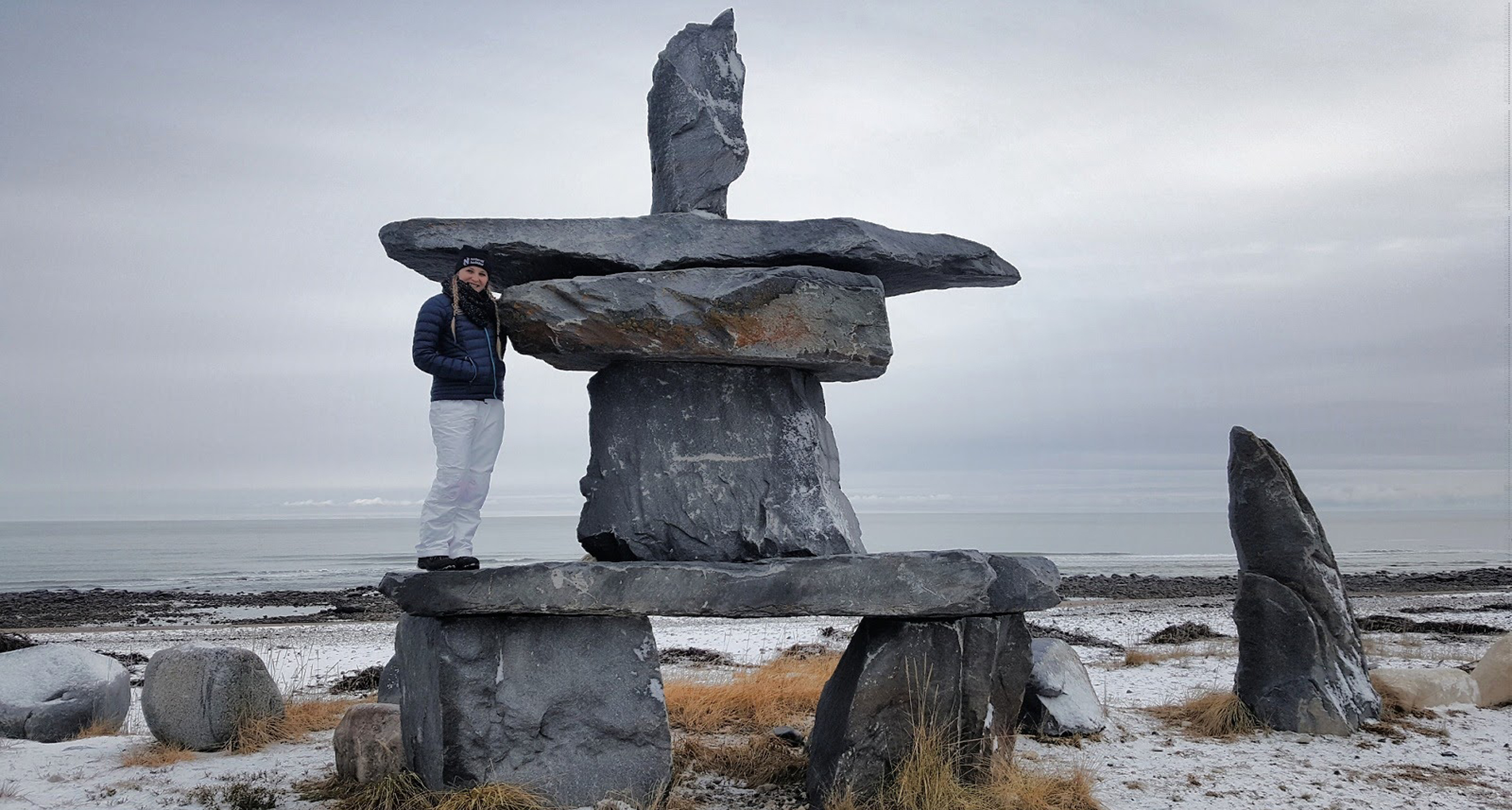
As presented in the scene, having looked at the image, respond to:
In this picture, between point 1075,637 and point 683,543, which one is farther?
point 1075,637

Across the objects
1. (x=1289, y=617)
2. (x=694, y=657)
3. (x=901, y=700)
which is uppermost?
(x=1289, y=617)

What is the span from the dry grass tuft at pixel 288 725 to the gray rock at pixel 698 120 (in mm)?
4544

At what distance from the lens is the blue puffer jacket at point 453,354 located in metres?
6.10

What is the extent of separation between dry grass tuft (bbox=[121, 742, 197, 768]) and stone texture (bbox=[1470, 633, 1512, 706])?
1036 cm

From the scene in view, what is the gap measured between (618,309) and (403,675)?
270cm

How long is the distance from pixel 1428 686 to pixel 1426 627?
7436 mm

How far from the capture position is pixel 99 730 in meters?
8.34

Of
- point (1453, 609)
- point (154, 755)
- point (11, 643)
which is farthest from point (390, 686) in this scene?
point (1453, 609)

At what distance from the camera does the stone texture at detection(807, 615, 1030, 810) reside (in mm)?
5984

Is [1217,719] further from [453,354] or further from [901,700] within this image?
[453,354]

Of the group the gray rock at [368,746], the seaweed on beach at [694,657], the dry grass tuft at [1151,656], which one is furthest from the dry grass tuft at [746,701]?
the dry grass tuft at [1151,656]

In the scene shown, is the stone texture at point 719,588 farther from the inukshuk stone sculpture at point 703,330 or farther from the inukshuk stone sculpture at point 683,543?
the inukshuk stone sculpture at point 703,330

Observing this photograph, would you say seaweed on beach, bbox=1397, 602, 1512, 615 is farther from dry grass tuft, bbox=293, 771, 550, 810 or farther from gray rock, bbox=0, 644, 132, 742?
gray rock, bbox=0, 644, 132, 742

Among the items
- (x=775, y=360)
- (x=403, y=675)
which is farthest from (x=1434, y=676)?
(x=403, y=675)
